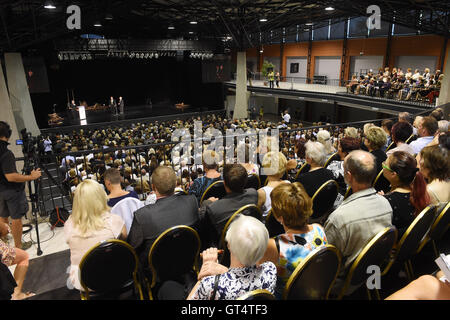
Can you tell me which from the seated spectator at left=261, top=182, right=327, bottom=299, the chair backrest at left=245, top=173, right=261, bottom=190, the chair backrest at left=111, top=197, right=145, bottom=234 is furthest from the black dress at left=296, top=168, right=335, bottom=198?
the chair backrest at left=111, top=197, right=145, bottom=234

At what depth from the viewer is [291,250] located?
6.36 feet

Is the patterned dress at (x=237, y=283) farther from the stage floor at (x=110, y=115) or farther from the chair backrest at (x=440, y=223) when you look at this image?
the stage floor at (x=110, y=115)

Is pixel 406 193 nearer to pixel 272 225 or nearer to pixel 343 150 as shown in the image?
Answer: pixel 272 225

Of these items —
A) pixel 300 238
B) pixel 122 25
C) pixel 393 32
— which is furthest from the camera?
pixel 122 25

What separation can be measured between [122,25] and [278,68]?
13706 mm

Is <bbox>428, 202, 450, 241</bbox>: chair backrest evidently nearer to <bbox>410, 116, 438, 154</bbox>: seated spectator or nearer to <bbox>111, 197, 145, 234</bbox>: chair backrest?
<bbox>410, 116, 438, 154</bbox>: seated spectator

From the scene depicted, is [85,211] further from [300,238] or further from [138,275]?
[300,238]

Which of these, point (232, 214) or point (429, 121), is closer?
point (232, 214)

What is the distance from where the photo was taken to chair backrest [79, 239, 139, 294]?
2068 millimetres

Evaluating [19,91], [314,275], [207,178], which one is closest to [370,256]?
[314,275]

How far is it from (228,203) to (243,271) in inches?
39.2

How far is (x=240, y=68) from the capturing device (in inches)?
753

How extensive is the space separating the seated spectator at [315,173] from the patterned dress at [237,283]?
1608 millimetres
